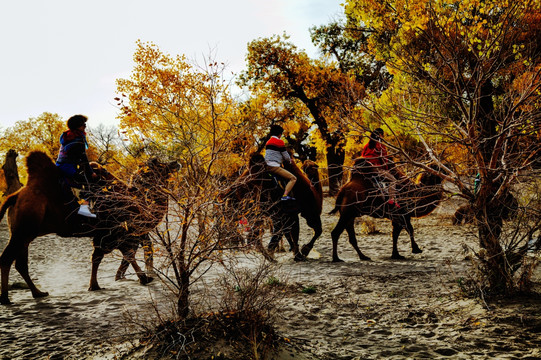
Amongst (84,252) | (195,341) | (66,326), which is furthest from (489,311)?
(84,252)

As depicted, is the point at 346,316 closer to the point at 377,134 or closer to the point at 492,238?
the point at 492,238

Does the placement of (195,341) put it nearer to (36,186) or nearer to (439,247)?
(36,186)

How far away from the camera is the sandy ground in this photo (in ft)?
12.6

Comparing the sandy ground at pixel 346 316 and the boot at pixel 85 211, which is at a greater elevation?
the boot at pixel 85 211

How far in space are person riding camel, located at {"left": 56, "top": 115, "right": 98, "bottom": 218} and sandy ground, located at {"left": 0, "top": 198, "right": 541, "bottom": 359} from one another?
4.87ft

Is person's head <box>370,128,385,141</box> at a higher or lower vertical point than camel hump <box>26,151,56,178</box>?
higher

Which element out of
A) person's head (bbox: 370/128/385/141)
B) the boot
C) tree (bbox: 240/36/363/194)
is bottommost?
the boot

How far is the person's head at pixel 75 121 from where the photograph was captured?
21.3 ft

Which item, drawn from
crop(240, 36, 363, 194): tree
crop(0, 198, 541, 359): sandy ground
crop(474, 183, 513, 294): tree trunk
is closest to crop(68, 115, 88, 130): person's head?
crop(0, 198, 541, 359): sandy ground

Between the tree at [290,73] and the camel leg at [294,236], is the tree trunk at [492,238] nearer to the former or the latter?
the camel leg at [294,236]

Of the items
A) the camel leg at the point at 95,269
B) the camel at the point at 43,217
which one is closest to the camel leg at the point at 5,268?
the camel at the point at 43,217

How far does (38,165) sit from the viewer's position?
6.20 m

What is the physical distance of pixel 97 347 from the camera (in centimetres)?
399

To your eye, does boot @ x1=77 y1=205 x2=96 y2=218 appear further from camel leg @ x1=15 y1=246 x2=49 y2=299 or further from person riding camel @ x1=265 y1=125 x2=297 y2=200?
person riding camel @ x1=265 y1=125 x2=297 y2=200
